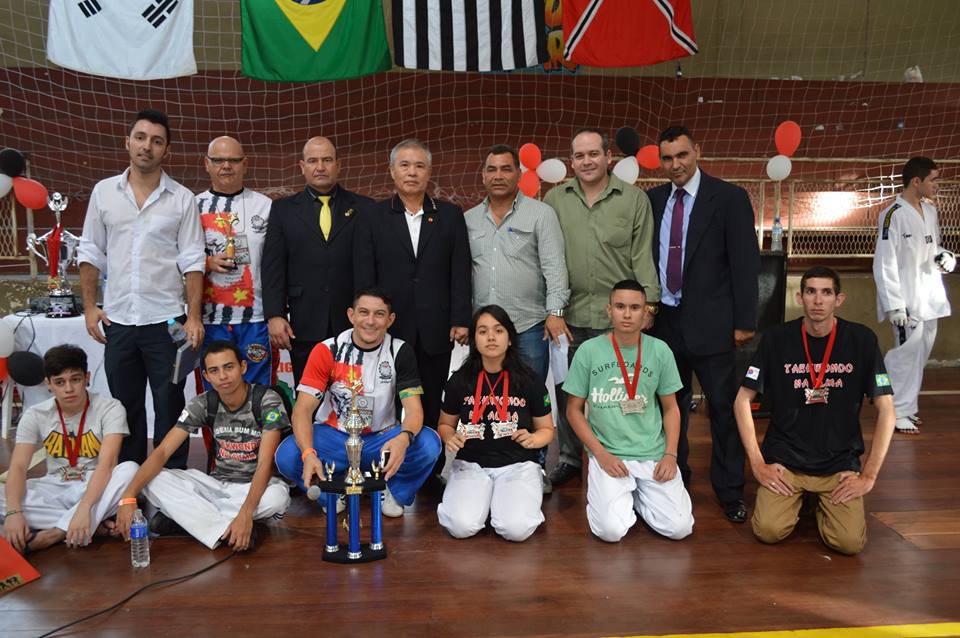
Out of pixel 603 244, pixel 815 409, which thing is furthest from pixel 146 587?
pixel 815 409

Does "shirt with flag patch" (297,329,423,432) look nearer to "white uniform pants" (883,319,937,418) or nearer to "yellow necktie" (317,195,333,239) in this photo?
"yellow necktie" (317,195,333,239)

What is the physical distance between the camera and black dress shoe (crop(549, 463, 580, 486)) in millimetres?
3811

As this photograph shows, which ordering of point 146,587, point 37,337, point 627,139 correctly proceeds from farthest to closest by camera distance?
point 627,139 < point 37,337 < point 146,587

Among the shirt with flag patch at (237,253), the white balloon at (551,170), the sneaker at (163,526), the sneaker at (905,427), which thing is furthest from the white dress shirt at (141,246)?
the sneaker at (905,427)

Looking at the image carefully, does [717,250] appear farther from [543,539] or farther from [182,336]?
[182,336]

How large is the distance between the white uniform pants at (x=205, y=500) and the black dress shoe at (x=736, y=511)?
6.21 ft

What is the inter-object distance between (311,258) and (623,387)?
1.53 m

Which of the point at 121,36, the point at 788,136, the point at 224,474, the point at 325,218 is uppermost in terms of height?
the point at 121,36

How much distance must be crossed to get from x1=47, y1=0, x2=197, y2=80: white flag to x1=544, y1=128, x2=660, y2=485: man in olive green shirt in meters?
3.48

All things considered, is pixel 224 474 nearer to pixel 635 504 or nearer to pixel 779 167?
pixel 635 504

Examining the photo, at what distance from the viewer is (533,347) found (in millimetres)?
3652

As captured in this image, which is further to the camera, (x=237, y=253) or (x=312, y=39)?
(x=312, y=39)

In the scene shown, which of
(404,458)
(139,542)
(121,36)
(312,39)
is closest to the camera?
(139,542)

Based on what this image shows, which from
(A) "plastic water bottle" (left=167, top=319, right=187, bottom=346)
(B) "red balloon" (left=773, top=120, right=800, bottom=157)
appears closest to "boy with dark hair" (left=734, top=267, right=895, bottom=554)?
(A) "plastic water bottle" (left=167, top=319, right=187, bottom=346)
